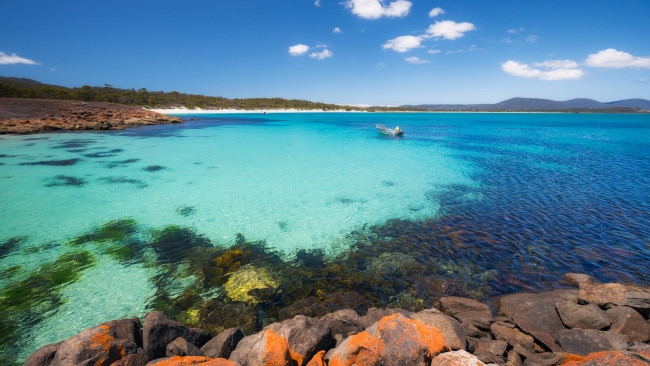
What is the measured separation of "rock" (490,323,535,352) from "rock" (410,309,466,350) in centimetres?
97

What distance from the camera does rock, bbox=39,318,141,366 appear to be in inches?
145

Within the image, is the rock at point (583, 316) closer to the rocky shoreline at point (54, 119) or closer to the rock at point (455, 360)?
the rock at point (455, 360)

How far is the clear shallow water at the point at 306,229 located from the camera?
6617mm

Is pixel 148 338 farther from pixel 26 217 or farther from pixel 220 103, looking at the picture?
pixel 220 103

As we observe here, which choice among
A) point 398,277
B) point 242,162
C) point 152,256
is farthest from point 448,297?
point 242,162

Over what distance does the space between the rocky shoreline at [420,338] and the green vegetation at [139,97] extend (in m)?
76.3

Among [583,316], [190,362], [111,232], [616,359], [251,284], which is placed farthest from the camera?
[111,232]

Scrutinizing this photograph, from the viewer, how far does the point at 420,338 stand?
369 cm

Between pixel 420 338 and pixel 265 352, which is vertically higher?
pixel 420 338

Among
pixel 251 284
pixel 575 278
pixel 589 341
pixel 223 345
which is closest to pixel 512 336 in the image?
pixel 589 341

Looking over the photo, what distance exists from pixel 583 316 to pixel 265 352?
596 cm

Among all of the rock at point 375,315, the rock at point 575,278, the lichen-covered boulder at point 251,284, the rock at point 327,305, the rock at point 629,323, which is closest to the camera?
the rock at point 629,323

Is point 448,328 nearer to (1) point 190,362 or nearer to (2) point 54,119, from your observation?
(1) point 190,362

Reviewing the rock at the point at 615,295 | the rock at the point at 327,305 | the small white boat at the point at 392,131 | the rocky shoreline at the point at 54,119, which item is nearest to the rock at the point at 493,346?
the rock at the point at 327,305
